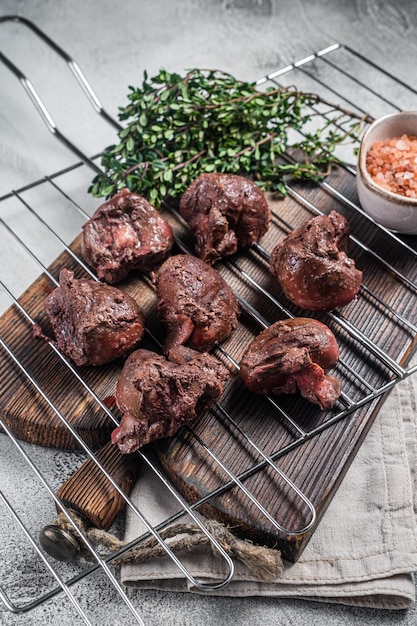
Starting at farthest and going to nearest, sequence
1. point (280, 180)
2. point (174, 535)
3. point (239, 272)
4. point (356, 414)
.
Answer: point (280, 180) → point (239, 272) → point (356, 414) → point (174, 535)

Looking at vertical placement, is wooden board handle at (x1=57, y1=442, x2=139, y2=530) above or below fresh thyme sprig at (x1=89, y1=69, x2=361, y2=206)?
below

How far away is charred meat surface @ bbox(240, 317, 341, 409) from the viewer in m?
3.45

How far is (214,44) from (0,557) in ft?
14.6

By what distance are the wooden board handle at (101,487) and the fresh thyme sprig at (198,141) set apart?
1.59 m

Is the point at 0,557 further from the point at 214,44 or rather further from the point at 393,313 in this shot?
the point at 214,44

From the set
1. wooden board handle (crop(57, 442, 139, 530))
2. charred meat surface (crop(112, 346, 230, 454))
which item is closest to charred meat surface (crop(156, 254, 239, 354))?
charred meat surface (crop(112, 346, 230, 454))

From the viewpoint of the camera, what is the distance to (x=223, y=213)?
4.05 meters

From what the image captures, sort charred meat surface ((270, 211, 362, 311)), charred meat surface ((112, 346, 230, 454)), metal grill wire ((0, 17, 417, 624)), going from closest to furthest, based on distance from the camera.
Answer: metal grill wire ((0, 17, 417, 624)), charred meat surface ((112, 346, 230, 454)), charred meat surface ((270, 211, 362, 311))

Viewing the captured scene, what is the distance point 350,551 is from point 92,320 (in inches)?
64.7

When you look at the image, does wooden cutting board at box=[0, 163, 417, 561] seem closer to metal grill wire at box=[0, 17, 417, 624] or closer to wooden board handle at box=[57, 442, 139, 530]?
metal grill wire at box=[0, 17, 417, 624]

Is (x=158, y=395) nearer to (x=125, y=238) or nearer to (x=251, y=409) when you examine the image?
(x=251, y=409)

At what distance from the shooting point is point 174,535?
3.30 m

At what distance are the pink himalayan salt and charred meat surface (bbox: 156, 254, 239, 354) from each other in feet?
3.71

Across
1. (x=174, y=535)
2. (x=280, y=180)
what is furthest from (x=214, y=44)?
(x=174, y=535)
